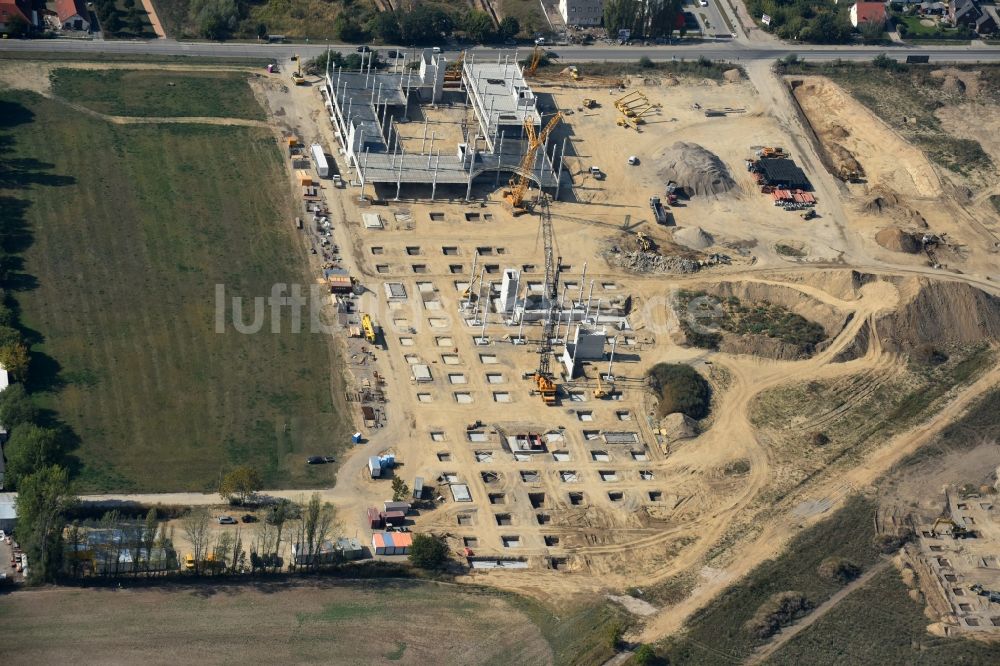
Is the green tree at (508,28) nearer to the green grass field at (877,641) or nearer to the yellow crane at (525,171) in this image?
the yellow crane at (525,171)

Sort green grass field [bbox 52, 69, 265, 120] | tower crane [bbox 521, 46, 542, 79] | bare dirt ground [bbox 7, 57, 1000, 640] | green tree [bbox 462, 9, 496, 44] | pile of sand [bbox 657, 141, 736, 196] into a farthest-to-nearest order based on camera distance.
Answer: green tree [bbox 462, 9, 496, 44]
tower crane [bbox 521, 46, 542, 79]
green grass field [bbox 52, 69, 265, 120]
pile of sand [bbox 657, 141, 736, 196]
bare dirt ground [bbox 7, 57, 1000, 640]

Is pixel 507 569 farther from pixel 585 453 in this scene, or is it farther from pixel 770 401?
pixel 770 401

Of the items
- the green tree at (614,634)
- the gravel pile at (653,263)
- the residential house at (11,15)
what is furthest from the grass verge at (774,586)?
the residential house at (11,15)

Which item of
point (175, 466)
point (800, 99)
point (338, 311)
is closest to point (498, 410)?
point (338, 311)

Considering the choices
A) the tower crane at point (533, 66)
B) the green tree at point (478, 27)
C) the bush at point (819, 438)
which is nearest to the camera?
the bush at point (819, 438)

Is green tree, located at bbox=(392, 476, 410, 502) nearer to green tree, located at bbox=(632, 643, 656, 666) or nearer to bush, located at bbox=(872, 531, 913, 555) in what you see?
green tree, located at bbox=(632, 643, 656, 666)

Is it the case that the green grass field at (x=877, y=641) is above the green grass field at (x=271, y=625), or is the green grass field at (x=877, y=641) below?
below

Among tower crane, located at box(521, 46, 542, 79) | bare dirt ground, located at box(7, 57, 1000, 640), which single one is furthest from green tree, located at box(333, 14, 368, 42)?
tower crane, located at box(521, 46, 542, 79)
